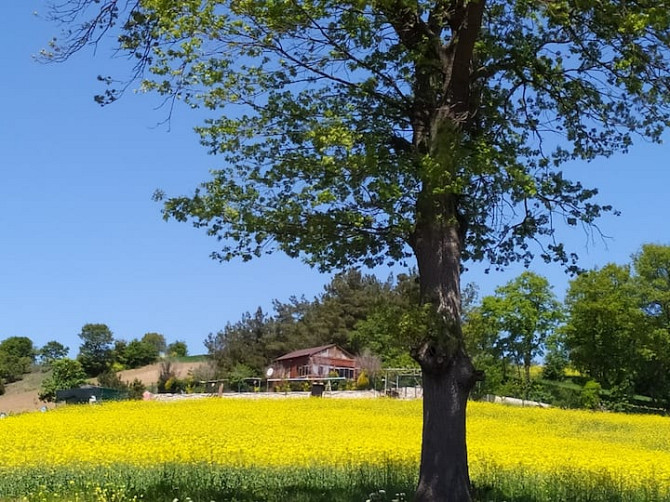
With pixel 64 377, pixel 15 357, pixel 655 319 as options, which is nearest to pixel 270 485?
pixel 64 377

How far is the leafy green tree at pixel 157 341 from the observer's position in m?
76.4

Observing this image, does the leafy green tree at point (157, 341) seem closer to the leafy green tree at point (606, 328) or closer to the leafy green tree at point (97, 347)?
the leafy green tree at point (97, 347)

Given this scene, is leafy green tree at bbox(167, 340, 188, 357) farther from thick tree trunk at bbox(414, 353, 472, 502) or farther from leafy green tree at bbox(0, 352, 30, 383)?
thick tree trunk at bbox(414, 353, 472, 502)

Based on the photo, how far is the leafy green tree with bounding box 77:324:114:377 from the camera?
66.6m

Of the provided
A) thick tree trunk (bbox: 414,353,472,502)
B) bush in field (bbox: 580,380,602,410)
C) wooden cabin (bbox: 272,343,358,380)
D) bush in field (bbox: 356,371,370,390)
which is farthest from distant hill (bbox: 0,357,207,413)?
thick tree trunk (bbox: 414,353,472,502)

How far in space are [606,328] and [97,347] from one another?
44902mm

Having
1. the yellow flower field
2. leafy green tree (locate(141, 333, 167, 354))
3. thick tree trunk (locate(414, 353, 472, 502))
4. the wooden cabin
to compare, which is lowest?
the yellow flower field

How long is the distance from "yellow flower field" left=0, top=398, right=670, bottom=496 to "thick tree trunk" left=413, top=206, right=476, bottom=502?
3.62 m

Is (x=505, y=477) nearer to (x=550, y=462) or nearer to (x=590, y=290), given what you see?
(x=550, y=462)

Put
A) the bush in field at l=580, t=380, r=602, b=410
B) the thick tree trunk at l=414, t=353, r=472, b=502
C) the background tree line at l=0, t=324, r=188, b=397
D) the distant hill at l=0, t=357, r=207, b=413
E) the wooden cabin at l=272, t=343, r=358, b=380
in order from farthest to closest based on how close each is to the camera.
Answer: the background tree line at l=0, t=324, r=188, b=397 < the distant hill at l=0, t=357, r=207, b=413 < the wooden cabin at l=272, t=343, r=358, b=380 < the bush in field at l=580, t=380, r=602, b=410 < the thick tree trunk at l=414, t=353, r=472, b=502

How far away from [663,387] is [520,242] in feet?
157

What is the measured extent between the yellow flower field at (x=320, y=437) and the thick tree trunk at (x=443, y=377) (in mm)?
3620

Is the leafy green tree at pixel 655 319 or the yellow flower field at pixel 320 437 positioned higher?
the leafy green tree at pixel 655 319

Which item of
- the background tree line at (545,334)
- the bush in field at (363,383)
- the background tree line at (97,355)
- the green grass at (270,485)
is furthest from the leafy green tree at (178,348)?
the green grass at (270,485)
